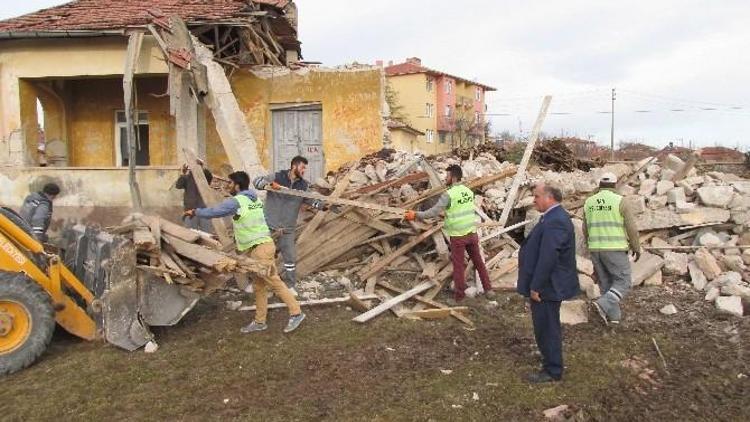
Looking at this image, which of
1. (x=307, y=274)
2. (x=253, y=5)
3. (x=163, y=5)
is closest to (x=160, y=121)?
(x=163, y=5)

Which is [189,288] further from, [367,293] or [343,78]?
[343,78]

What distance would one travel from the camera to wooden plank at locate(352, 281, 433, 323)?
7.34 metres

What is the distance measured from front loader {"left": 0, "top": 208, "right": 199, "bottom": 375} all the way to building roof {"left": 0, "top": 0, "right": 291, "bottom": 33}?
7517 millimetres

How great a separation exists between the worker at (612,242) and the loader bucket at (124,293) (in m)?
4.73

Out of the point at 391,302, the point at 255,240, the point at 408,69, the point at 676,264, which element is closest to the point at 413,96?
the point at 408,69

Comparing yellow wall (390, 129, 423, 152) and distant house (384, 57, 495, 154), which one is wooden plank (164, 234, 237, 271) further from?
distant house (384, 57, 495, 154)

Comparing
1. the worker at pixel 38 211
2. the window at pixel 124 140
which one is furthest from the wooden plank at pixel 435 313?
the window at pixel 124 140

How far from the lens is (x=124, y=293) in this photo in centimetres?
625

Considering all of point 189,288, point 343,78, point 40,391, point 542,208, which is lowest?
point 40,391

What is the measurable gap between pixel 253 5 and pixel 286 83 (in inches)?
78.3

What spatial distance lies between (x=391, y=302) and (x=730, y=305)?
13.9 ft

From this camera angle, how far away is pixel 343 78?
46.2ft

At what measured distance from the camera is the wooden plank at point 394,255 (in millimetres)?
9038

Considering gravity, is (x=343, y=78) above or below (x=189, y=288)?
above
